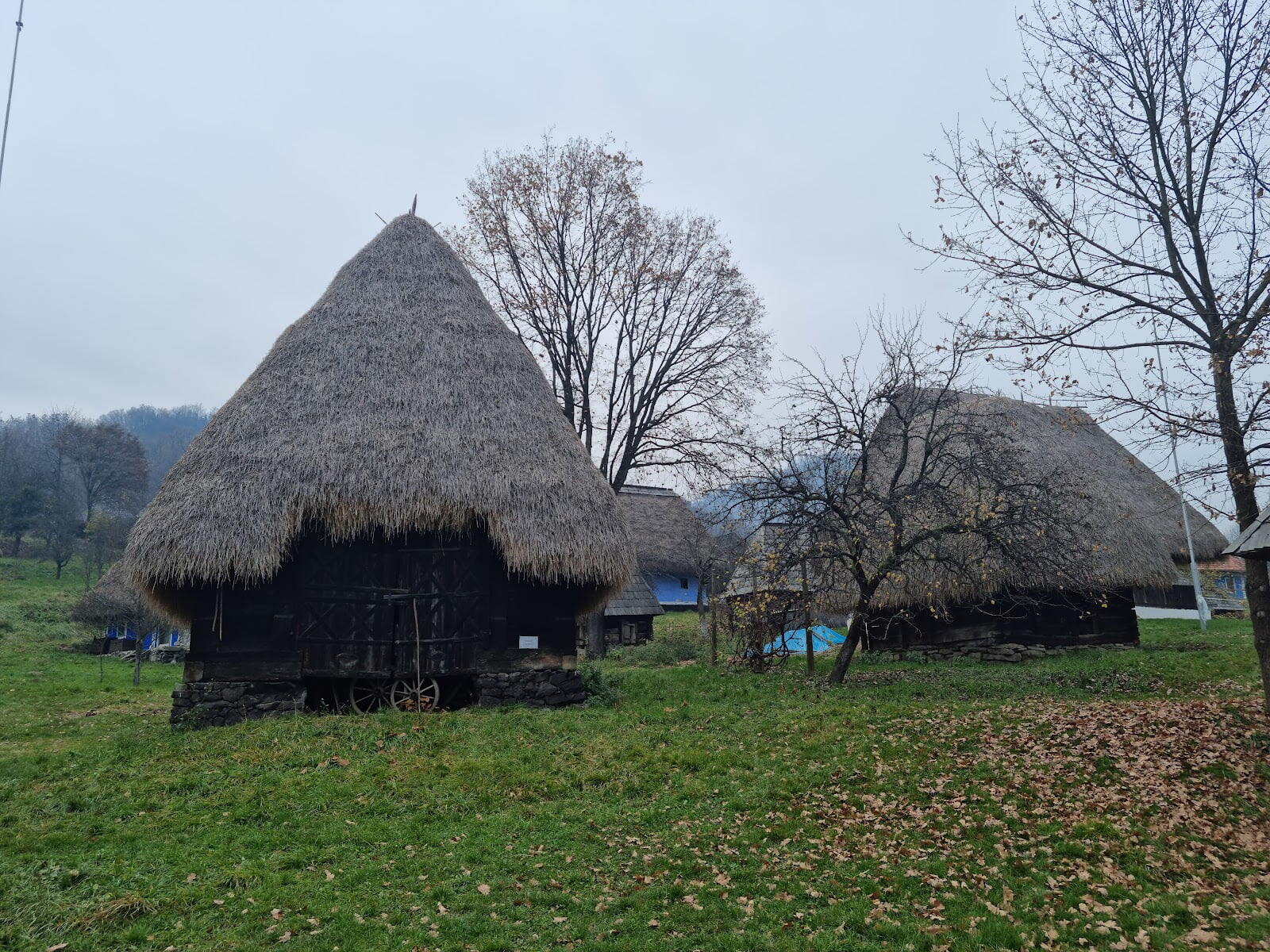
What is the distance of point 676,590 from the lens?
3831cm

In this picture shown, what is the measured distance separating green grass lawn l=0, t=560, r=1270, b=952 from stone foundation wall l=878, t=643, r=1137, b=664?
499 centimetres

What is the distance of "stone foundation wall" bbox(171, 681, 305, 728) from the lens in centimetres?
1170

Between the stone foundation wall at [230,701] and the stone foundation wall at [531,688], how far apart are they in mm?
2721

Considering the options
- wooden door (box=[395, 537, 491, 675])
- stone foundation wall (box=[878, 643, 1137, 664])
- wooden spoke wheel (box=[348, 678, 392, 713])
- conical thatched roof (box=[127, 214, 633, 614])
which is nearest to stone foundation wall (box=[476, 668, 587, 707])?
wooden door (box=[395, 537, 491, 675])

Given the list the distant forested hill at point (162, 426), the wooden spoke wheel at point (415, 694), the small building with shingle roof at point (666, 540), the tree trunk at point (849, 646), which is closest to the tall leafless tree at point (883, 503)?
the tree trunk at point (849, 646)

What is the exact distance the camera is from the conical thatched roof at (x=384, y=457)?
1168 cm

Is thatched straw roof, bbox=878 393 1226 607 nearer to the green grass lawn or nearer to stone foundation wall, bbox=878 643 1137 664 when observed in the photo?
stone foundation wall, bbox=878 643 1137 664

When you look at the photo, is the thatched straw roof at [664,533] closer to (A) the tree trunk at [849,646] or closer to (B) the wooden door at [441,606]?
(A) the tree trunk at [849,646]

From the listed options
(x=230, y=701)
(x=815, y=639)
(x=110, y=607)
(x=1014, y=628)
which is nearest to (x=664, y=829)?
(x=230, y=701)

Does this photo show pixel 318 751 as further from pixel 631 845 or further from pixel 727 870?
pixel 727 870

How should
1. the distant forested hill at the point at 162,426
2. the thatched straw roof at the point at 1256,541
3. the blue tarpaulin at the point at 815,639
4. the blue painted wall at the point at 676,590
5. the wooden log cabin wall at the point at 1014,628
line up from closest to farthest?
the thatched straw roof at the point at 1256,541 < the wooden log cabin wall at the point at 1014,628 < the blue tarpaulin at the point at 815,639 < the blue painted wall at the point at 676,590 < the distant forested hill at the point at 162,426

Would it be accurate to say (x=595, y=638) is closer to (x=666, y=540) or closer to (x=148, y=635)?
(x=666, y=540)

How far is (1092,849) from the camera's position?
21.4 ft

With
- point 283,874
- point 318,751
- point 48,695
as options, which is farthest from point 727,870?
point 48,695
